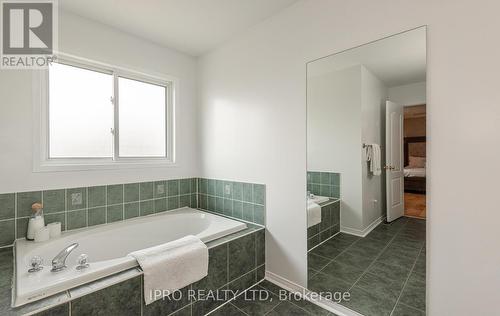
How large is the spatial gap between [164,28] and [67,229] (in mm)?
2078

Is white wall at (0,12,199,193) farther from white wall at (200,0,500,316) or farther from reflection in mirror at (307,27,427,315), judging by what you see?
reflection in mirror at (307,27,427,315)

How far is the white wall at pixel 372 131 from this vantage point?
61.7 inches

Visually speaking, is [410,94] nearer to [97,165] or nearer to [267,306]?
[267,306]

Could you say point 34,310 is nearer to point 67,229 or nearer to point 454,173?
point 67,229

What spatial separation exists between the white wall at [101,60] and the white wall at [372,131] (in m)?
2.00

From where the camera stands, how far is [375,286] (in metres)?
1.54

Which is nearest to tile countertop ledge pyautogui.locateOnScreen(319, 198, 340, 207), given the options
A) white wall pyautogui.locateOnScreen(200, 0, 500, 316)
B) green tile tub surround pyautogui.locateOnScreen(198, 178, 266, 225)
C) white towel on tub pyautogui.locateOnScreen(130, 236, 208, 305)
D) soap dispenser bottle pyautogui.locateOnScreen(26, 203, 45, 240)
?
white wall pyautogui.locateOnScreen(200, 0, 500, 316)

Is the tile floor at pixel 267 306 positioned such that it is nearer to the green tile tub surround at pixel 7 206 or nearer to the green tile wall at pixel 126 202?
the green tile wall at pixel 126 202

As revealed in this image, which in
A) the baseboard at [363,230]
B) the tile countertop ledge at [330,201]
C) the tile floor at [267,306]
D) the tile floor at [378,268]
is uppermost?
the tile countertop ledge at [330,201]

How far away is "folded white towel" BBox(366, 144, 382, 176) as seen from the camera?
5.19 ft

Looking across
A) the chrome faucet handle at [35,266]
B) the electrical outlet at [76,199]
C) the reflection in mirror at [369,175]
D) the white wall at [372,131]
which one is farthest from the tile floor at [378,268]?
the electrical outlet at [76,199]

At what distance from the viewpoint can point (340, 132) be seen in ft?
5.74

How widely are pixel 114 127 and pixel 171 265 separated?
1.60m

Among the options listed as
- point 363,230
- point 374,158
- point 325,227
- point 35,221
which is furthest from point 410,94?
point 35,221
